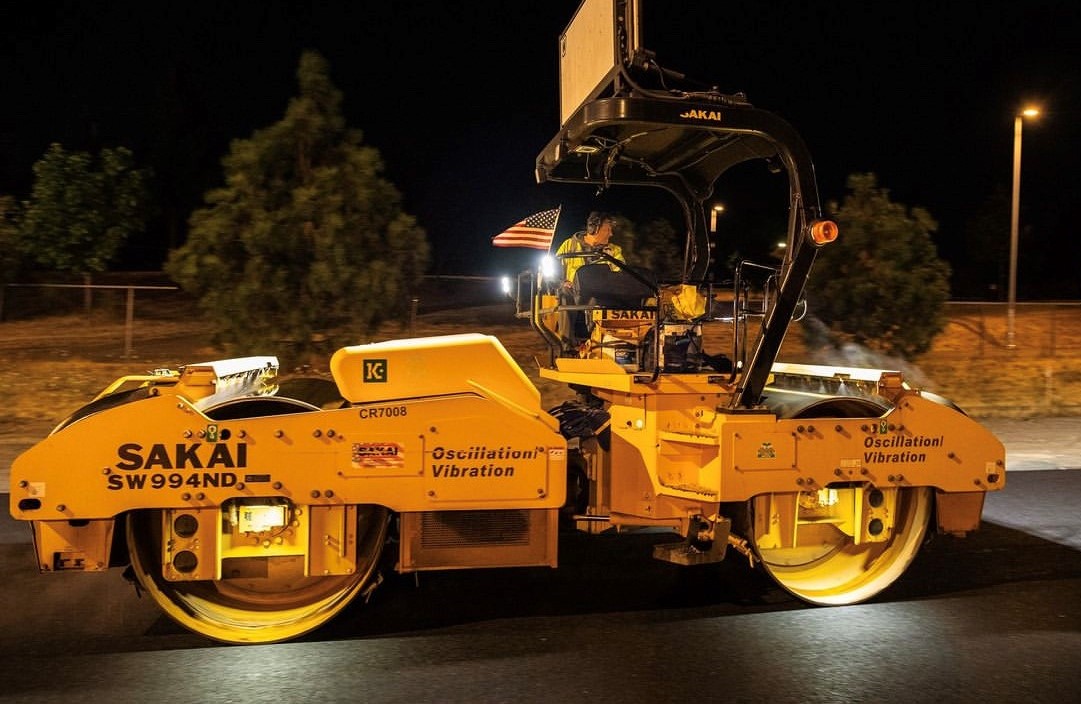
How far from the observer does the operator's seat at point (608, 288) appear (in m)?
5.80

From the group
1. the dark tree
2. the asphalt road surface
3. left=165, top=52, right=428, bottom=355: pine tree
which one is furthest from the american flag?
the dark tree

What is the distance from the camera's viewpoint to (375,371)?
4645 millimetres

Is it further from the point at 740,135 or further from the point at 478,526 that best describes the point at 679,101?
the point at 478,526

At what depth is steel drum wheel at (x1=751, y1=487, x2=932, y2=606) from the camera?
536 centimetres

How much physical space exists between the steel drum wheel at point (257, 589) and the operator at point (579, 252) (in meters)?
1.93

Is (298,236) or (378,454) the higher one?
(298,236)

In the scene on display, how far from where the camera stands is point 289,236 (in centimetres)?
966

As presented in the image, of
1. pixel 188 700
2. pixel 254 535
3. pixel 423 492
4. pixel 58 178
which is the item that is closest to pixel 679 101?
pixel 423 492

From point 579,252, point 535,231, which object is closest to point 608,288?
point 579,252

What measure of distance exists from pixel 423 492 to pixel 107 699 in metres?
1.66

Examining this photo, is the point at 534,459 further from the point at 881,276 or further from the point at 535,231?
the point at 881,276

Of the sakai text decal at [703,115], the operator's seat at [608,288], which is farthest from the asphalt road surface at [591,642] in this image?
the sakai text decal at [703,115]

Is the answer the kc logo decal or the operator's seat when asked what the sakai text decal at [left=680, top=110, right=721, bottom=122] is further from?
the kc logo decal

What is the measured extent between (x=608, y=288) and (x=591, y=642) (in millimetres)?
2257
